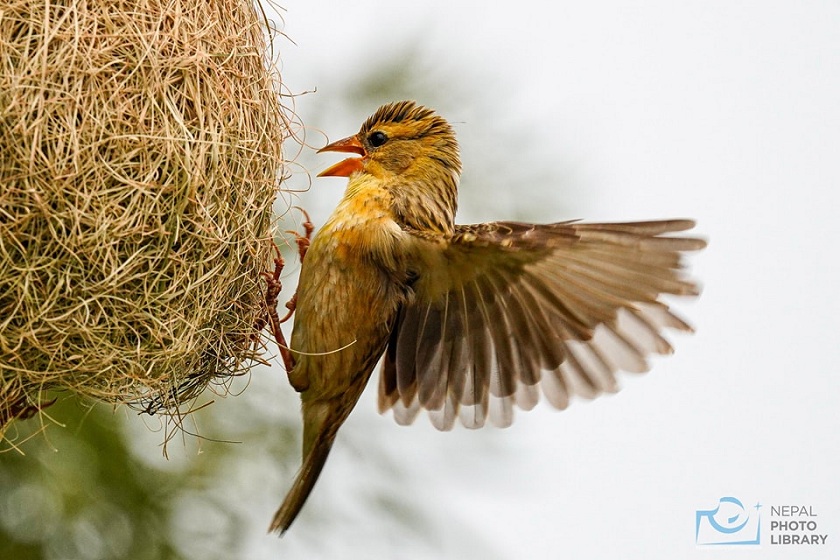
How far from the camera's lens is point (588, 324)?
2650 mm

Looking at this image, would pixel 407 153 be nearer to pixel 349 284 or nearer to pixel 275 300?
pixel 349 284

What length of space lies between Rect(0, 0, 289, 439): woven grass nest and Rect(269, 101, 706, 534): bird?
1.22 feet

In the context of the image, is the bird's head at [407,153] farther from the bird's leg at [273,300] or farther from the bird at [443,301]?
the bird's leg at [273,300]

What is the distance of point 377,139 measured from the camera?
9.39ft

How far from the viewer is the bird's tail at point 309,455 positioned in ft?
9.57

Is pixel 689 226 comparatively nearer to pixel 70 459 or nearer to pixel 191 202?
pixel 191 202

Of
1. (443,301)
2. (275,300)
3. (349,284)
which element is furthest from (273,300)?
(443,301)

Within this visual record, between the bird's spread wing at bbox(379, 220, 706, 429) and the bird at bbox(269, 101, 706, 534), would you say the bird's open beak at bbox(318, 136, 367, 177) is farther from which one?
the bird's spread wing at bbox(379, 220, 706, 429)

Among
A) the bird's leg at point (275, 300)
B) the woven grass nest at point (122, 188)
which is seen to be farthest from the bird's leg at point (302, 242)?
the woven grass nest at point (122, 188)

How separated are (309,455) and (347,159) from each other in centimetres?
79

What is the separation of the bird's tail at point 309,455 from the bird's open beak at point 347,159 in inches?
24.0

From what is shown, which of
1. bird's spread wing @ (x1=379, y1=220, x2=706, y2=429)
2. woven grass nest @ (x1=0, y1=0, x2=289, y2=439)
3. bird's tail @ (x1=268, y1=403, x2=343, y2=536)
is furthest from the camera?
bird's tail @ (x1=268, y1=403, x2=343, y2=536)

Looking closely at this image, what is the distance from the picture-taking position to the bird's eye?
286 cm

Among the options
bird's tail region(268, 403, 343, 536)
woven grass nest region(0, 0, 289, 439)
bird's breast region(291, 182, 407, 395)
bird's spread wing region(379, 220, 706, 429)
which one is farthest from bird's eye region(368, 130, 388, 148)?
bird's tail region(268, 403, 343, 536)
